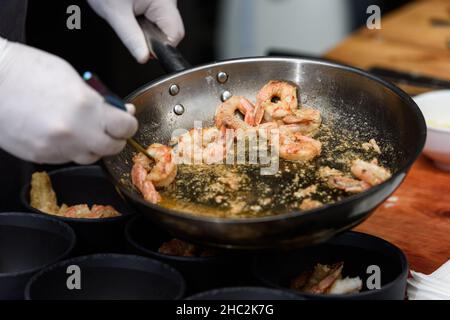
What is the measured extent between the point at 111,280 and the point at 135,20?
0.86m

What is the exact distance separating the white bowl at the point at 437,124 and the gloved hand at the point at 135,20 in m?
0.84

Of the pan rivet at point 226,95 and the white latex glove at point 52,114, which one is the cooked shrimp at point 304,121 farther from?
the white latex glove at point 52,114

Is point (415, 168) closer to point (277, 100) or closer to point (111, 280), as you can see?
point (277, 100)

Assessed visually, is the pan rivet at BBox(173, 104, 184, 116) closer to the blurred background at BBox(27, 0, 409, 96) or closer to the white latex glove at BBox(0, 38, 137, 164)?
the white latex glove at BBox(0, 38, 137, 164)

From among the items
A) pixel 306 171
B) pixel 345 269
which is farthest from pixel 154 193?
pixel 345 269

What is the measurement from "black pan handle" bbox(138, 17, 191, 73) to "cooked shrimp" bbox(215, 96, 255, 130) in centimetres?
15

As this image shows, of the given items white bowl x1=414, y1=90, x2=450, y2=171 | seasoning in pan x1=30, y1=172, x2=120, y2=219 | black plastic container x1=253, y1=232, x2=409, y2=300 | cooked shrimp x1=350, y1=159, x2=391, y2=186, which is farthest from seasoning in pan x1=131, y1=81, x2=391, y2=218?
white bowl x1=414, y1=90, x2=450, y2=171

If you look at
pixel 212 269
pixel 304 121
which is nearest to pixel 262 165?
pixel 304 121

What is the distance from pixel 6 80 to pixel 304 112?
2.44 feet

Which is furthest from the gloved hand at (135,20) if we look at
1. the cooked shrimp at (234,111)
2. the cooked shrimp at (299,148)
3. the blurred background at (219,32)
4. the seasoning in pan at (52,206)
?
the blurred background at (219,32)

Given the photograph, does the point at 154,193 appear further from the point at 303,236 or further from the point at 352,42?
the point at 352,42

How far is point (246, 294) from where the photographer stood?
1362 millimetres

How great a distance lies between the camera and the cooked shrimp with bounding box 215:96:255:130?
1.80 metres

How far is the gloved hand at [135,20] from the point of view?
201 cm
